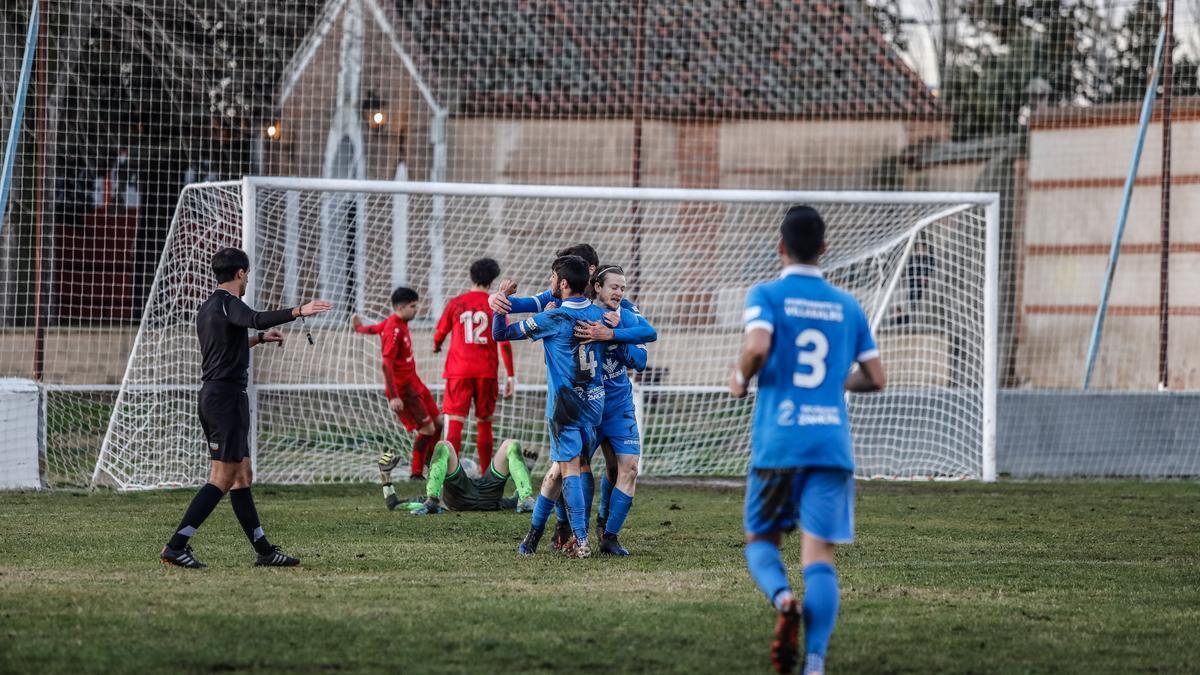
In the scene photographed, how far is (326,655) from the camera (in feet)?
19.0

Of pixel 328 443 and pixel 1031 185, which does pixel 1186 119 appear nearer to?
pixel 1031 185

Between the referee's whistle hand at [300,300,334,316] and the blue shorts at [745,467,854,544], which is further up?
the referee's whistle hand at [300,300,334,316]

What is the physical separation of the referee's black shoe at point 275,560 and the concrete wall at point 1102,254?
1334 cm

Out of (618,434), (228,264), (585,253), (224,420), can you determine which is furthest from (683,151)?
(224,420)

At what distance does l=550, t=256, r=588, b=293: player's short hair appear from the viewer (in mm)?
8766

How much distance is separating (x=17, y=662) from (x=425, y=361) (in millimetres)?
12292

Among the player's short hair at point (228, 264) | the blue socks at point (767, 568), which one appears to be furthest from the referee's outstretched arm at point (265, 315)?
the blue socks at point (767, 568)

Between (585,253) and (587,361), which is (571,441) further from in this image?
(585,253)

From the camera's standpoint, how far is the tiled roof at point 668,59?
21.3 metres

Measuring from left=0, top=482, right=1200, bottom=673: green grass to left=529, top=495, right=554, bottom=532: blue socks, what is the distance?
8.2 inches

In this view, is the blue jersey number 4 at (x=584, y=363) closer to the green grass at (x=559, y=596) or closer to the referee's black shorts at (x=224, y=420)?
the green grass at (x=559, y=596)

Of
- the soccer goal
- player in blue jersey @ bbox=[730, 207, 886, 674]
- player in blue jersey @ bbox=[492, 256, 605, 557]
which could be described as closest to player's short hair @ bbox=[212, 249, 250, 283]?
player in blue jersey @ bbox=[492, 256, 605, 557]

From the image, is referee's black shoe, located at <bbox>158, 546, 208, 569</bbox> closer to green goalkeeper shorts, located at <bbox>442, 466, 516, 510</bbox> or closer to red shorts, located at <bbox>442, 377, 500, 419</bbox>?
green goalkeeper shorts, located at <bbox>442, 466, 516, 510</bbox>

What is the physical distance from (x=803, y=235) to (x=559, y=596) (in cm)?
256
